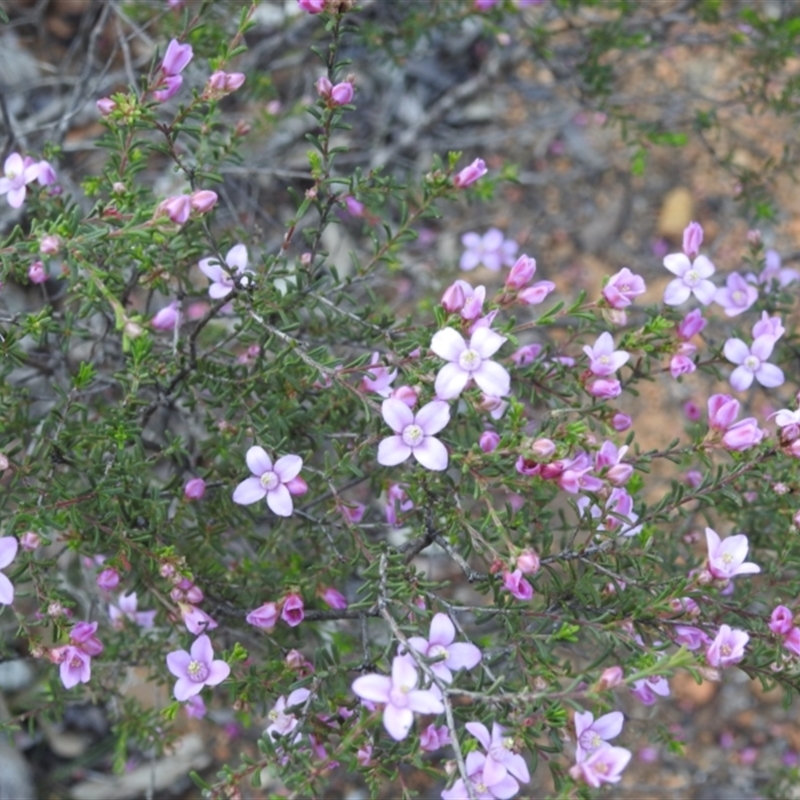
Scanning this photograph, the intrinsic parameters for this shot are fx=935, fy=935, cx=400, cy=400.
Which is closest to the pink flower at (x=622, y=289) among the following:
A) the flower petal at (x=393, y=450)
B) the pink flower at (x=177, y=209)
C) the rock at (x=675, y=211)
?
the flower petal at (x=393, y=450)

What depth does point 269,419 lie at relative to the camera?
2.99 meters

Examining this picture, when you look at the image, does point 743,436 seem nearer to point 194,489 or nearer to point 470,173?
point 470,173

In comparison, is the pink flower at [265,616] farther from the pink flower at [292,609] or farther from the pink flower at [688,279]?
the pink flower at [688,279]

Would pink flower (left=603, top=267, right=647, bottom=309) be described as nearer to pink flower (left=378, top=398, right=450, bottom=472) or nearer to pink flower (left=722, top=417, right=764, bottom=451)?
pink flower (left=722, top=417, right=764, bottom=451)

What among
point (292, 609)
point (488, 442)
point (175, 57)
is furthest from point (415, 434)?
point (175, 57)

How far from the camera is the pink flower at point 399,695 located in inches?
85.4

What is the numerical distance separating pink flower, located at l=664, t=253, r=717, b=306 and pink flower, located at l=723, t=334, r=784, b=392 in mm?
202

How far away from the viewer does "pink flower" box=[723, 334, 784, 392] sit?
10.8 feet

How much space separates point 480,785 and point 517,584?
0.50 meters

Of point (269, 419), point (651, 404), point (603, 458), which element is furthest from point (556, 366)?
point (651, 404)

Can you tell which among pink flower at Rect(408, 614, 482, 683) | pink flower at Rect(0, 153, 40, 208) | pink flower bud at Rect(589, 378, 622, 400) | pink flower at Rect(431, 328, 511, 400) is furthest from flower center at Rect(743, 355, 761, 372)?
pink flower at Rect(0, 153, 40, 208)

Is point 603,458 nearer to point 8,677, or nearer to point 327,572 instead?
point 327,572

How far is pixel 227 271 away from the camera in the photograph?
288 cm

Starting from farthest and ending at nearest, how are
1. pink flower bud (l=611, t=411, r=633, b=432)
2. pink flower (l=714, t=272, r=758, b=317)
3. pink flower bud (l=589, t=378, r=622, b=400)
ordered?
pink flower (l=714, t=272, r=758, b=317), pink flower bud (l=611, t=411, r=633, b=432), pink flower bud (l=589, t=378, r=622, b=400)
